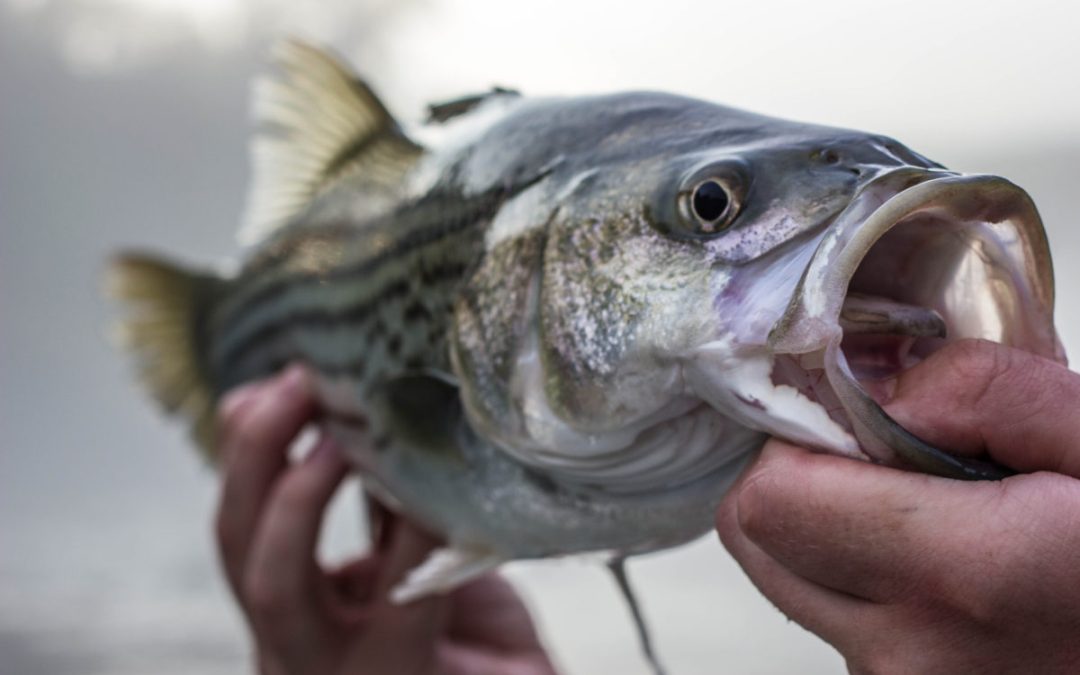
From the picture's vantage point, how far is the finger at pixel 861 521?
21.3 inches

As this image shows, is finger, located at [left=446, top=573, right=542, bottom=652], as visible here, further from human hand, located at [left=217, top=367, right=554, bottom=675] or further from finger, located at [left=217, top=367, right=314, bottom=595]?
finger, located at [left=217, top=367, right=314, bottom=595]

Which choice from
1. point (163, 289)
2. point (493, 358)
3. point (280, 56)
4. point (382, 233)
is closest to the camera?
point (493, 358)

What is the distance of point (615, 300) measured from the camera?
29.7 inches

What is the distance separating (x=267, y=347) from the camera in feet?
4.85

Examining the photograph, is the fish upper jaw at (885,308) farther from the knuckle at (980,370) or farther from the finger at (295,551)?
the finger at (295,551)

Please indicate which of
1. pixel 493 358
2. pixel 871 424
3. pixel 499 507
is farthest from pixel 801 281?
pixel 499 507

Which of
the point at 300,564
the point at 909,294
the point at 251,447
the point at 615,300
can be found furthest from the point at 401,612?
the point at 909,294

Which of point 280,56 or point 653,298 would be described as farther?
point 280,56

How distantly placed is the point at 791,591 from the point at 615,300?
24cm

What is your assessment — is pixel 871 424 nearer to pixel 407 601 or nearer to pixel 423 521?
pixel 423 521

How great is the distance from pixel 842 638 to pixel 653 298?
25cm

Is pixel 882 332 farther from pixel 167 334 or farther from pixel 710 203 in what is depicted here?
pixel 167 334

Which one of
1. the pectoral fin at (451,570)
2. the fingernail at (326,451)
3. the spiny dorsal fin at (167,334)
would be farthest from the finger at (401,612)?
the spiny dorsal fin at (167,334)

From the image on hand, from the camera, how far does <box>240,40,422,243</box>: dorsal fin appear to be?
136 cm
